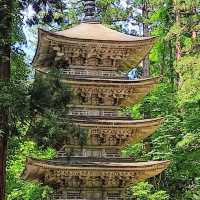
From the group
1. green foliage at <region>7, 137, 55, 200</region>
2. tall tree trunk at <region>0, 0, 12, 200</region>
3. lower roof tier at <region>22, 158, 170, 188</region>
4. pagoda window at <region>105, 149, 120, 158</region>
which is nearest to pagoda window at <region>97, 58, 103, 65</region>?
pagoda window at <region>105, 149, 120, 158</region>

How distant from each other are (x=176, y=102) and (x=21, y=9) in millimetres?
15151

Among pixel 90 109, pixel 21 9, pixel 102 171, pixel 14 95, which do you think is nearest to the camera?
pixel 14 95

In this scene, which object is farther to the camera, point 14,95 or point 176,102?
point 176,102

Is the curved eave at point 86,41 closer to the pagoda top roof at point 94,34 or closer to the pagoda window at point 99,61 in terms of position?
the pagoda top roof at point 94,34

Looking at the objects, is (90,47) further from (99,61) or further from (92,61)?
(99,61)

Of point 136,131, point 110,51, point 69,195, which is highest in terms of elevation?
point 110,51

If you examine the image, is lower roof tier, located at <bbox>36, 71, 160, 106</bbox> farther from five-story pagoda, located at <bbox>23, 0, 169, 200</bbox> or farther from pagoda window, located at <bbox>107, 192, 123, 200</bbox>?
pagoda window, located at <bbox>107, 192, 123, 200</bbox>

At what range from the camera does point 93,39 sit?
20.2m

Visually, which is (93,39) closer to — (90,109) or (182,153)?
(90,109)

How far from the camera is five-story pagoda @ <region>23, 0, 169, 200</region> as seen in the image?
19094 mm

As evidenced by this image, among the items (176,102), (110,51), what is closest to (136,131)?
(110,51)

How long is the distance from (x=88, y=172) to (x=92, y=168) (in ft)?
0.72

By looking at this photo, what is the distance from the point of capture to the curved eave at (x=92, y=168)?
18522mm

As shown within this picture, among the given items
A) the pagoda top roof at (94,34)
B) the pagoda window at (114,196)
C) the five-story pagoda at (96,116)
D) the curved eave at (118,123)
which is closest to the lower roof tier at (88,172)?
the five-story pagoda at (96,116)
